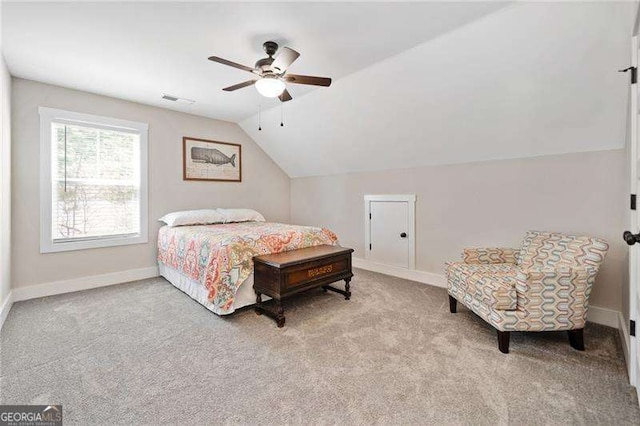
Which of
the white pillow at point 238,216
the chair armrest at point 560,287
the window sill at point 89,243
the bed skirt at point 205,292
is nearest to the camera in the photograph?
the chair armrest at point 560,287

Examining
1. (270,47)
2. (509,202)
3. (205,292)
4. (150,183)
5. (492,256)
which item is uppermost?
(270,47)

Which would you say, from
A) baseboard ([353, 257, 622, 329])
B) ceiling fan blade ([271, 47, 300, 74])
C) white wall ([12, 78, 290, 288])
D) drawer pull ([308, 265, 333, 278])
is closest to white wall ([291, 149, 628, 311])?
baseboard ([353, 257, 622, 329])

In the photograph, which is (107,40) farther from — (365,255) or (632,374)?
(632,374)

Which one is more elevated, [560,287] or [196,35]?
[196,35]

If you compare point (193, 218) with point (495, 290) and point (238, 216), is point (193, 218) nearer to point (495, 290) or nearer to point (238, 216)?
point (238, 216)

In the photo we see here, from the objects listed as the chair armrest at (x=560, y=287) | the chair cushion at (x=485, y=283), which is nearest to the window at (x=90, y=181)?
the chair cushion at (x=485, y=283)

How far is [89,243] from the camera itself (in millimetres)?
3576

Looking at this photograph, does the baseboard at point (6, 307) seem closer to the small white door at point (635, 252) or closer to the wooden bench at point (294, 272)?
the wooden bench at point (294, 272)

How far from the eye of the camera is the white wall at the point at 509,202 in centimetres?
249

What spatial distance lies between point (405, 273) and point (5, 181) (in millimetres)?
4595

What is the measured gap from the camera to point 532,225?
2.89 meters

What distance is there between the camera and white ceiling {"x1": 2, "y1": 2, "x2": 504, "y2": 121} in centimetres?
204

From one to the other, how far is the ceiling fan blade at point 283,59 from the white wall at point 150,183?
2.66 metres

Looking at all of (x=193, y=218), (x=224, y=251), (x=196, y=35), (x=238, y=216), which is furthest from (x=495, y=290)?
(x=193, y=218)
